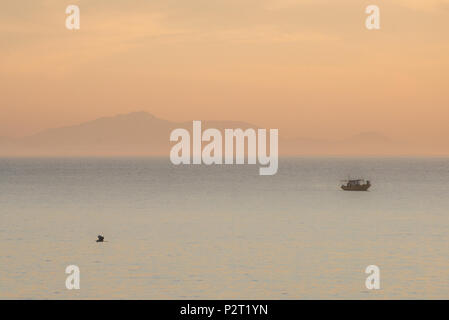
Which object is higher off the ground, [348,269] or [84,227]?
[84,227]

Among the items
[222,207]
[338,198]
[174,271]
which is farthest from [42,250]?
[338,198]

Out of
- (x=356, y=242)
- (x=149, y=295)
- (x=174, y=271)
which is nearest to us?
(x=149, y=295)

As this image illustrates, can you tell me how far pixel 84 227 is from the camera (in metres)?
88.7
